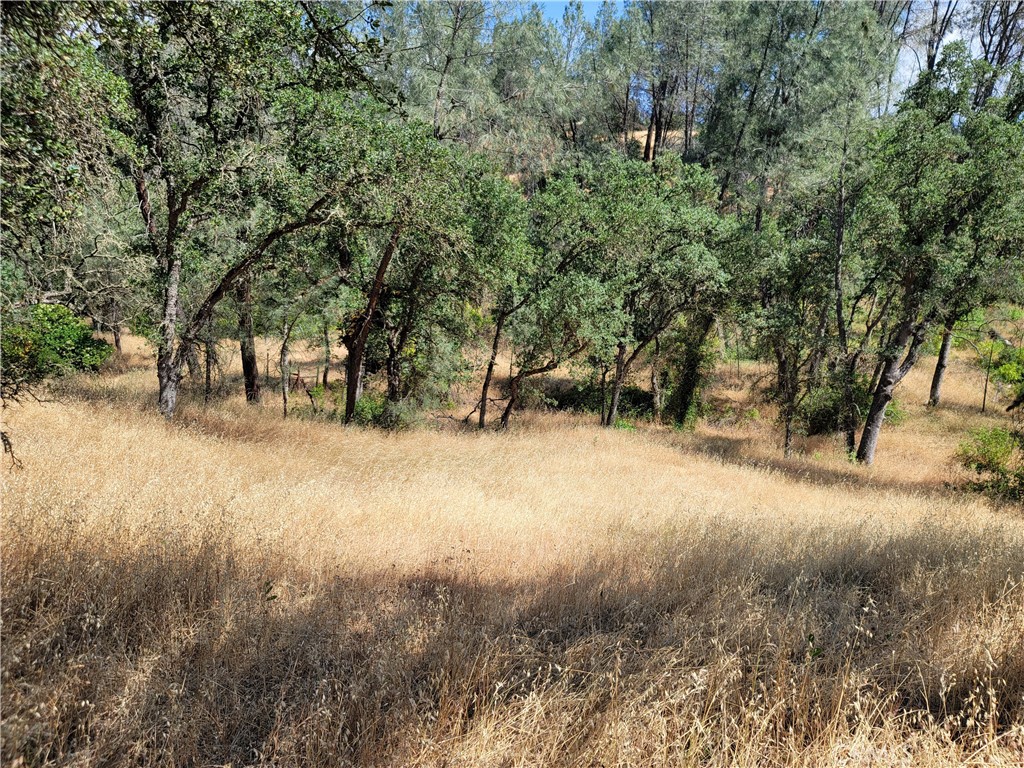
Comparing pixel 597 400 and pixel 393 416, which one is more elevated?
pixel 393 416

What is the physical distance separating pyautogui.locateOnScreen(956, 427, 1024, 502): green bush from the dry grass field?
468 inches

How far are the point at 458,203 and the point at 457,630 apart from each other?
10.9 metres

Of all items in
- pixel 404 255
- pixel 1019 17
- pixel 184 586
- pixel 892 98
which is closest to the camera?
pixel 184 586

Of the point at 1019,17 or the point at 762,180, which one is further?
the point at 762,180

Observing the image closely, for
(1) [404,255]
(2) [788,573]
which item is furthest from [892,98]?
(2) [788,573]

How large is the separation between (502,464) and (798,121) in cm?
2814

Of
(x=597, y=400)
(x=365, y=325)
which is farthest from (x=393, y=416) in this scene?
(x=597, y=400)

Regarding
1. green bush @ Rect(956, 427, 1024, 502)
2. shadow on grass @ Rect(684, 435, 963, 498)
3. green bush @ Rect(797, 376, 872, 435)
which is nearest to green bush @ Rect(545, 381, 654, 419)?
green bush @ Rect(797, 376, 872, 435)

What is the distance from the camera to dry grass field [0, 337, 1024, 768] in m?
2.44

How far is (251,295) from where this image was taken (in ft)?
54.6

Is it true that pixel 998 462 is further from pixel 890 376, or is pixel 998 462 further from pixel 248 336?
pixel 248 336

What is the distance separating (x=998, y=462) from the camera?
53.4 feet

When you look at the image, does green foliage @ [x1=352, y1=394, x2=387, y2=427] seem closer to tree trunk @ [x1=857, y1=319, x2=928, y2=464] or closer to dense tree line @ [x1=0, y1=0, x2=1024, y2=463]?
dense tree line @ [x1=0, y1=0, x2=1024, y2=463]

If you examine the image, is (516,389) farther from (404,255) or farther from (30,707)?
(30,707)
